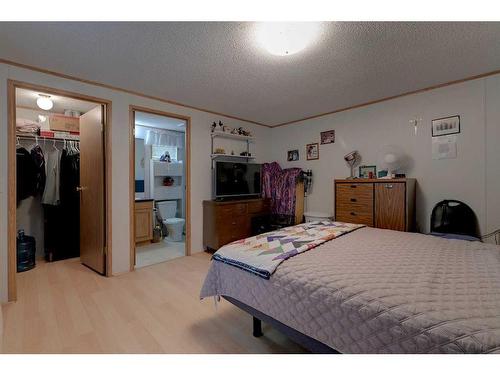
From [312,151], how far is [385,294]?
10.4ft

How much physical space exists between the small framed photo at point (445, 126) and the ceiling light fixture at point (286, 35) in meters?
1.97

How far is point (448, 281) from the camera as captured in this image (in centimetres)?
112

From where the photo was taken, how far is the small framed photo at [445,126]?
2605mm

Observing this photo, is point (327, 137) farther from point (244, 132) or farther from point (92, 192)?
point (92, 192)

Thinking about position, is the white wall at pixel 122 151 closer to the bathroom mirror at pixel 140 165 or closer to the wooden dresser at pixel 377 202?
the bathroom mirror at pixel 140 165

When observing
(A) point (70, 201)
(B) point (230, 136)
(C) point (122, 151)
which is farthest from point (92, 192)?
(B) point (230, 136)

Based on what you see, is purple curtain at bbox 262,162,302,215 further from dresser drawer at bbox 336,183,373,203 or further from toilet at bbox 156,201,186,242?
toilet at bbox 156,201,186,242

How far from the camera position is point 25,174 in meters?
3.01

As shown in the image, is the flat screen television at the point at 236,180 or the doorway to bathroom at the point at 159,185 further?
the doorway to bathroom at the point at 159,185

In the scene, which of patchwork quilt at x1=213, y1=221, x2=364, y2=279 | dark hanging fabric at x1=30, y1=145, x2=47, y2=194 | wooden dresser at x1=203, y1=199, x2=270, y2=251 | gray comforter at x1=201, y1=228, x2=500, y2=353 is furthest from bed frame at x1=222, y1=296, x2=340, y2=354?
dark hanging fabric at x1=30, y1=145, x2=47, y2=194

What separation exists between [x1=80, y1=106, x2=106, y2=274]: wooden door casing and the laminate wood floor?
0.30 metres

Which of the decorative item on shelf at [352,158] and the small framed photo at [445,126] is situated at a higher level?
the small framed photo at [445,126]

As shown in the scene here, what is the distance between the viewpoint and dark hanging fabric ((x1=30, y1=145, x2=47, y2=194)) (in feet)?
10.2

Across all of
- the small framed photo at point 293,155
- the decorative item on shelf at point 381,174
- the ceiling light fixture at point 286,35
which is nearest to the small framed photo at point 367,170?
the decorative item on shelf at point 381,174
